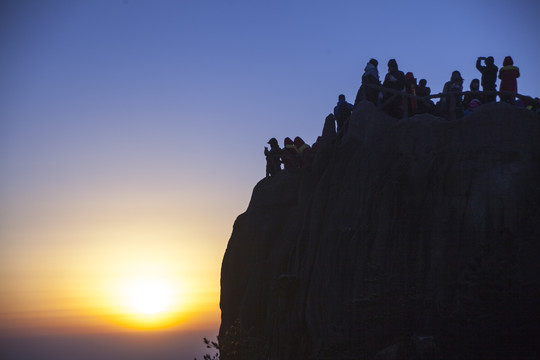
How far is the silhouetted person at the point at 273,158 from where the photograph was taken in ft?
112

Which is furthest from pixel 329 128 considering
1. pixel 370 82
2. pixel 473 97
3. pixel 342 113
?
pixel 473 97

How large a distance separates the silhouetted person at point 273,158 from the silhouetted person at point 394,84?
23.1 feet

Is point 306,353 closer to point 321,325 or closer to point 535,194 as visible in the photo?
point 321,325

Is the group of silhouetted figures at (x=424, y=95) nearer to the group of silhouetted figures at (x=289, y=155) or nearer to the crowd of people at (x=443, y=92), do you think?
the crowd of people at (x=443, y=92)

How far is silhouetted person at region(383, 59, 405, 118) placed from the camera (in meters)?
28.0

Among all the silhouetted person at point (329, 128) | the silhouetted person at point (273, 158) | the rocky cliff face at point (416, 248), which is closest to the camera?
the rocky cliff face at point (416, 248)

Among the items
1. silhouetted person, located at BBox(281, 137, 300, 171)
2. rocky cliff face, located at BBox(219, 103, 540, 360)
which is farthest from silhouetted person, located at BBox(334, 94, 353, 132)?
silhouetted person, located at BBox(281, 137, 300, 171)

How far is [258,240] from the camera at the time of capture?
3197cm

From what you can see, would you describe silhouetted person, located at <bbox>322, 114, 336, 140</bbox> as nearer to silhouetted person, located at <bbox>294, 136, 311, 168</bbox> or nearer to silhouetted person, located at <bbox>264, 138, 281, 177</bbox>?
silhouetted person, located at <bbox>294, 136, 311, 168</bbox>

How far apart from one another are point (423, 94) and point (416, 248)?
6.71 meters

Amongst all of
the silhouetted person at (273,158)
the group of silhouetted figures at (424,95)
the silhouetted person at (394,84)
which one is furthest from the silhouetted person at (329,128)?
the silhouetted person at (273,158)

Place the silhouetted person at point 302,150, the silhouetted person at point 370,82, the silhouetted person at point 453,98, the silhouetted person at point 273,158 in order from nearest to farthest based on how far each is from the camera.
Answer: the silhouetted person at point 453,98, the silhouetted person at point 370,82, the silhouetted person at point 302,150, the silhouetted person at point 273,158

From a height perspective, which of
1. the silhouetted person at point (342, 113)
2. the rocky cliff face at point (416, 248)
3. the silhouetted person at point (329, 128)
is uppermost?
the silhouetted person at point (342, 113)

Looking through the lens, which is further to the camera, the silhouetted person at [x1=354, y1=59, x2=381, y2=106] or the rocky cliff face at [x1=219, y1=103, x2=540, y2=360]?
the silhouetted person at [x1=354, y1=59, x2=381, y2=106]
